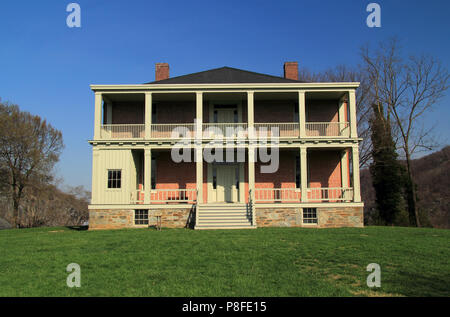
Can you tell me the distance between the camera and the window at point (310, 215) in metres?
16.7

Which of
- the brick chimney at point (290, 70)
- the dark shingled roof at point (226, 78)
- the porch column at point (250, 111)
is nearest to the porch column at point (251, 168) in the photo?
the porch column at point (250, 111)

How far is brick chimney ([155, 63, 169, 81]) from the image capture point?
21.7 metres

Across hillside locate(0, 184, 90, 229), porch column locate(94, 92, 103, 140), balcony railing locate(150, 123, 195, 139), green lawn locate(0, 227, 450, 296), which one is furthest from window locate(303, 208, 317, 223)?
hillside locate(0, 184, 90, 229)

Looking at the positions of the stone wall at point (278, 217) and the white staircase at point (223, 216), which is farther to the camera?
the stone wall at point (278, 217)

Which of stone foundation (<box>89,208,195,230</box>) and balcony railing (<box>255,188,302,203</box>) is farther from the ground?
balcony railing (<box>255,188,302,203</box>)

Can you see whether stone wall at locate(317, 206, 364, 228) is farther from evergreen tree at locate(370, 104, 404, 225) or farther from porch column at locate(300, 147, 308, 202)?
evergreen tree at locate(370, 104, 404, 225)

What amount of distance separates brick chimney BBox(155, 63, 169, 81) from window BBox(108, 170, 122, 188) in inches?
282

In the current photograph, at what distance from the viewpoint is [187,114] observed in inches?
776

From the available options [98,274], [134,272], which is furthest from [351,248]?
[98,274]

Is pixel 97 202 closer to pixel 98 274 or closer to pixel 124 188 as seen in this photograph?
pixel 124 188

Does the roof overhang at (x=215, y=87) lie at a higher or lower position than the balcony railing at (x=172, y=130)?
higher

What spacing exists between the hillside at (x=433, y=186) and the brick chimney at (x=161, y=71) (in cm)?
2640

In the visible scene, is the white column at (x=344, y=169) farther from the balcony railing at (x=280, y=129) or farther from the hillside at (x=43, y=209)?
the hillside at (x=43, y=209)
